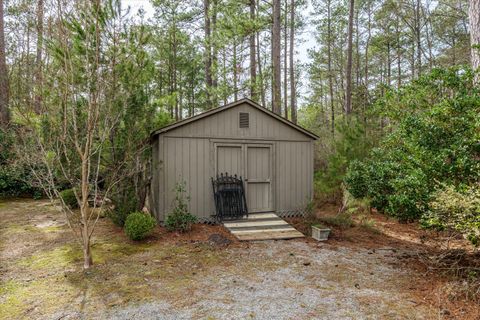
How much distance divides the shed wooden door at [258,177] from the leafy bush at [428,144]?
311cm

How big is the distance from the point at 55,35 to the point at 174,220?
13.4 ft

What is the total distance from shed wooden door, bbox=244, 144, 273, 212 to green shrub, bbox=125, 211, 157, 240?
276 cm

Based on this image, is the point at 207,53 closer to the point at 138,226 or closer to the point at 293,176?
the point at 293,176

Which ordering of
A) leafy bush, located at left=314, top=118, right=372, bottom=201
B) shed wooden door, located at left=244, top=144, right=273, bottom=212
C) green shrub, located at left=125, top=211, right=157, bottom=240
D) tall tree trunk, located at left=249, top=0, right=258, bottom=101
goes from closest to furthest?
1. green shrub, located at left=125, top=211, right=157, bottom=240
2. shed wooden door, located at left=244, top=144, right=273, bottom=212
3. leafy bush, located at left=314, top=118, right=372, bottom=201
4. tall tree trunk, located at left=249, top=0, right=258, bottom=101

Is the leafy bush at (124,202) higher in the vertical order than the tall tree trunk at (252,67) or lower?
lower

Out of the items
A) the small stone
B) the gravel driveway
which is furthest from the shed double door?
the small stone

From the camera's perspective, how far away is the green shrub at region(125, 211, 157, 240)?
5.69 meters

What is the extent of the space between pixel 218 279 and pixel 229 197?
3.21m

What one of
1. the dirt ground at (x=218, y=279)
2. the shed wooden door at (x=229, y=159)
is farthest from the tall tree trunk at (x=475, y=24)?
the shed wooden door at (x=229, y=159)

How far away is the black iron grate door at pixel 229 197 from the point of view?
282 inches

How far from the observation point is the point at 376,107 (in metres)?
5.43

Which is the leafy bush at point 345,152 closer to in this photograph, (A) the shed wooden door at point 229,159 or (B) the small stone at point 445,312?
(A) the shed wooden door at point 229,159

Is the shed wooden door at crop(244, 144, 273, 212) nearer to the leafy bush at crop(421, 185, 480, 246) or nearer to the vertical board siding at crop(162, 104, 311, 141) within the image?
the vertical board siding at crop(162, 104, 311, 141)

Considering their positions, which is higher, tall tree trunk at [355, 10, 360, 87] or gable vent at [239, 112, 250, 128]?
tall tree trunk at [355, 10, 360, 87]
